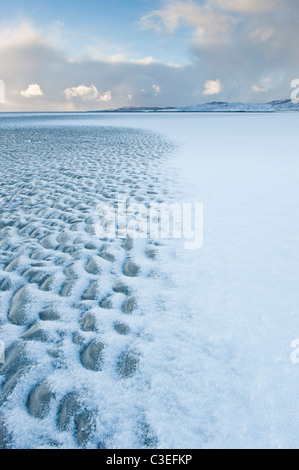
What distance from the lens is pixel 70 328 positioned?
8.36 ft

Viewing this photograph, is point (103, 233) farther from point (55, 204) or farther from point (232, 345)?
point (232, 345)

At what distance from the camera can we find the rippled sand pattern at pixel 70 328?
5.94ft
